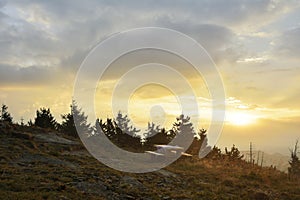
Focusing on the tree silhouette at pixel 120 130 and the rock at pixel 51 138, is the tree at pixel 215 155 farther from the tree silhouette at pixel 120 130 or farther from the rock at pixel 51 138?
the rock at pixel 51 138

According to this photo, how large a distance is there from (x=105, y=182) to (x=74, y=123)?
47.6 m

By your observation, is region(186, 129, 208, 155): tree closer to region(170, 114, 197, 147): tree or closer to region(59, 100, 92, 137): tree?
region(170, 114, 197, 147): tree

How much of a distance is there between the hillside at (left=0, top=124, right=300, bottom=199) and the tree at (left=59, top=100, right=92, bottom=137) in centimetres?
2973

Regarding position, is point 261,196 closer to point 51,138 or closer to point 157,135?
point 51,138

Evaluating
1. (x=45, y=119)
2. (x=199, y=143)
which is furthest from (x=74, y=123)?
(x=199, y=143)

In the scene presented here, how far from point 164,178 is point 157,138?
118 feet

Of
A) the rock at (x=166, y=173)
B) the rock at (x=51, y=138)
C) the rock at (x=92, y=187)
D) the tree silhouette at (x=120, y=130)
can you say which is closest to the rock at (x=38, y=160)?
the rock at (x=92, y=187)

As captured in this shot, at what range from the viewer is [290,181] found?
89.2ft

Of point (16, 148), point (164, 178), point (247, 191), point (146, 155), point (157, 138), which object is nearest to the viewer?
point (247, 191)

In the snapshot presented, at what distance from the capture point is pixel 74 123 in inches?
2569

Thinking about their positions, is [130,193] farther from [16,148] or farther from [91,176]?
[16,148]

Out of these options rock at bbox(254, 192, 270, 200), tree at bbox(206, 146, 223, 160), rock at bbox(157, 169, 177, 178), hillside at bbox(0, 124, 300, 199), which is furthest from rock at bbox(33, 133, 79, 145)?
rock at bbox(254, 192, 270, 200)

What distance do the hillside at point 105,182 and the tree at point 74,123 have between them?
29728 millimetres

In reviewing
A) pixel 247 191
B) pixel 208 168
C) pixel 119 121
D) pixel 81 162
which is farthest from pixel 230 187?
pixel 119 121
